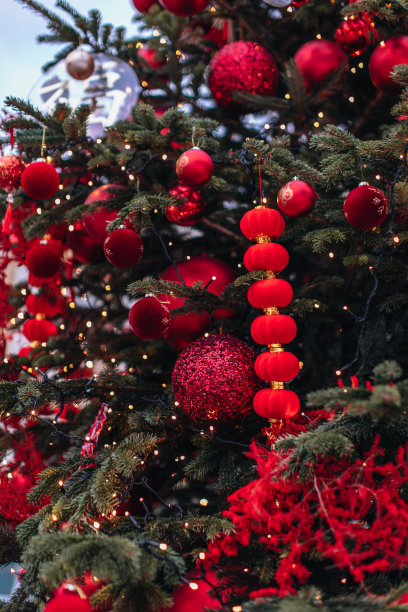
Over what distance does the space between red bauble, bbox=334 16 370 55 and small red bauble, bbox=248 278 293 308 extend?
65 cm

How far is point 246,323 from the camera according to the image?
1036mm

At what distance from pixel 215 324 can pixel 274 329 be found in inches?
9.3

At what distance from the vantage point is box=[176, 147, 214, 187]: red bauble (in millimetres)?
900

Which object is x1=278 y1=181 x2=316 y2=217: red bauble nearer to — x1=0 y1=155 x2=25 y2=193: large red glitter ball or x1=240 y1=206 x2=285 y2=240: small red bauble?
x1=240 y1=206 x2=285 y2=240: small red bauble

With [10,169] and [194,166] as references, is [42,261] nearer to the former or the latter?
[10,169]

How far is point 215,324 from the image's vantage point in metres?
1.02

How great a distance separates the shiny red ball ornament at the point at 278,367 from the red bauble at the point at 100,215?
1.56 feet

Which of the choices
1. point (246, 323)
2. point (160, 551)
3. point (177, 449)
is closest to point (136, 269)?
point (246, 323)

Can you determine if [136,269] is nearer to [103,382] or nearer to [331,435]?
[103,382]

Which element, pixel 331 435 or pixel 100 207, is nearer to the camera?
pixel 331 435

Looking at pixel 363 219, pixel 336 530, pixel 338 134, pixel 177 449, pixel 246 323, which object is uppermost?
pixel 338 134

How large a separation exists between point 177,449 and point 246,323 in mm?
298

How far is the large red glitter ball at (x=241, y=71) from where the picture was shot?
45.4 inches

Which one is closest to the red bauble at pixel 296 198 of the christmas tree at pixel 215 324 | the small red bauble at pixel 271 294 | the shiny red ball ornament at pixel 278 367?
the christmas tree at pixel 215 324
